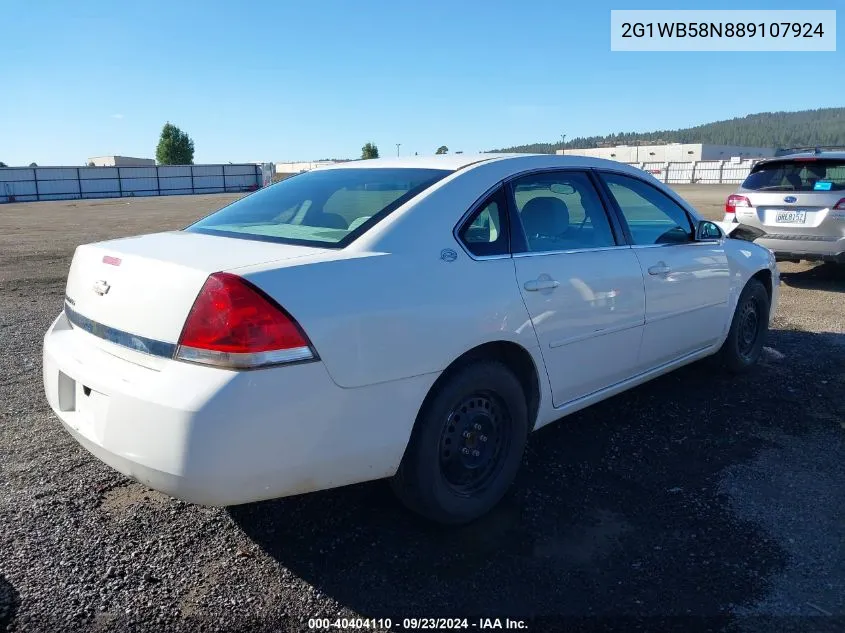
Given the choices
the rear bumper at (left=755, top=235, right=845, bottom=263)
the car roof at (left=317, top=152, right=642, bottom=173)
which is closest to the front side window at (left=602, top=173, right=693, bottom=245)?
the car roof at (left=317, top=152, right=642, bottom=173)

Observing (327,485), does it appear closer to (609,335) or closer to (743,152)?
(609,335)

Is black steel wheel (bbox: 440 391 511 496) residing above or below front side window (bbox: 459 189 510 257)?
below

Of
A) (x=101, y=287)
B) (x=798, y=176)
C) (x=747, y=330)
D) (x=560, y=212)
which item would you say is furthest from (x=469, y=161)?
(x=798, y=176)

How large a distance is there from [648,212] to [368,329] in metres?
2.53

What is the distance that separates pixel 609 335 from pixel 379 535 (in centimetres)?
159

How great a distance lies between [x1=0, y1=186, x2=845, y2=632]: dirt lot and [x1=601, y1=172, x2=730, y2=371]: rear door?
0.53 metres

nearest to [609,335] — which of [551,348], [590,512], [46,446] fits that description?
[551,348]

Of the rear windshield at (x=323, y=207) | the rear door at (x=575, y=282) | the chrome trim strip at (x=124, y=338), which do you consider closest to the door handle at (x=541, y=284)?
the rear door at (x=575, y=282)

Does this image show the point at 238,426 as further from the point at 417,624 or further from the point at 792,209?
the point at 792,209

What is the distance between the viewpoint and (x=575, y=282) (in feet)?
11.3

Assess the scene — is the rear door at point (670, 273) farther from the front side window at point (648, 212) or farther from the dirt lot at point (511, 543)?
the dirt lot at point (511, 543)

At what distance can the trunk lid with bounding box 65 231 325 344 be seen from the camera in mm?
2475

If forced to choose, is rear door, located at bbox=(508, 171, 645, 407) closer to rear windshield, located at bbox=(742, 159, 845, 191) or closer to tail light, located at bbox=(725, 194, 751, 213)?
rear windshield, located at bbox=(742, 159, 845, 191)

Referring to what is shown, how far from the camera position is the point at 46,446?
393cm
